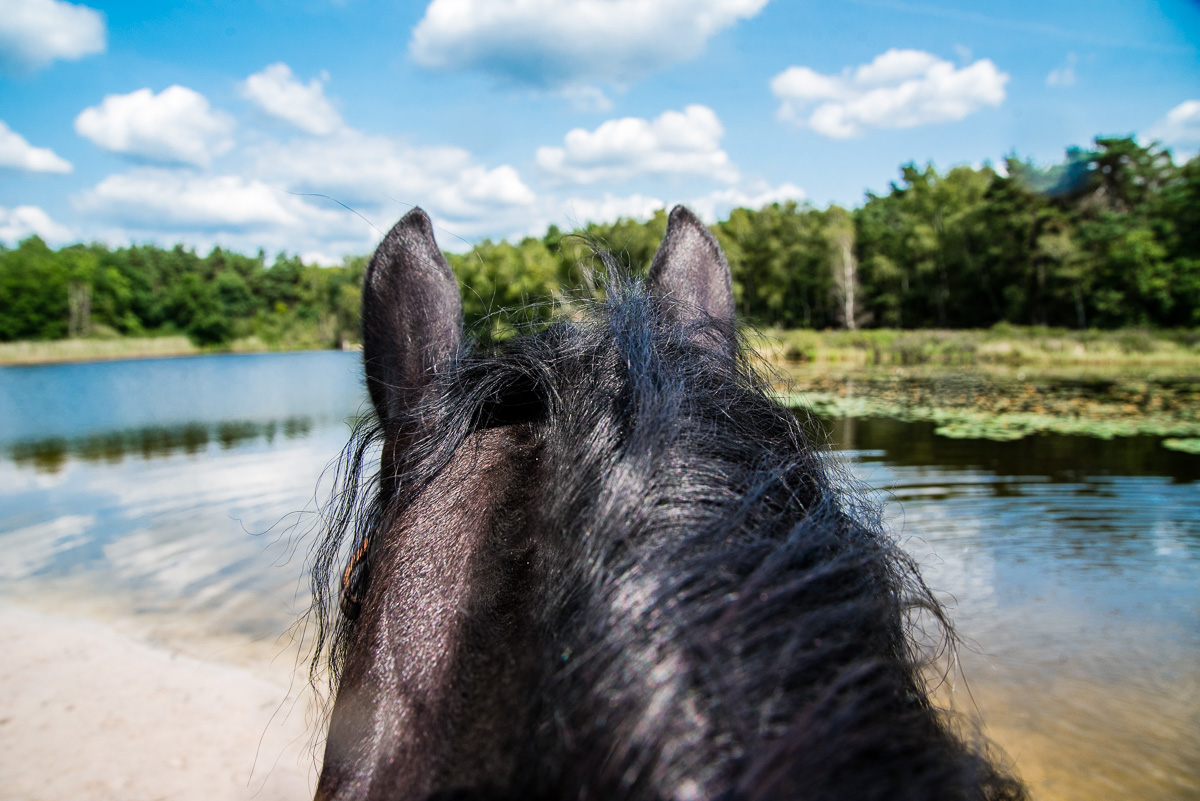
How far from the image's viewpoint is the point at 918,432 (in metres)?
12.3

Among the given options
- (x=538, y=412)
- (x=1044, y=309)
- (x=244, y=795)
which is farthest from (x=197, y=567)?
(x=1044, y=309)

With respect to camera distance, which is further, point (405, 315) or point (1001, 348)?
point (1001, 348)

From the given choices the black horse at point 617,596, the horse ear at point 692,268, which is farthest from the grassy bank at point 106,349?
the black horse at point 617,596

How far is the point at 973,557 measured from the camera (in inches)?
242

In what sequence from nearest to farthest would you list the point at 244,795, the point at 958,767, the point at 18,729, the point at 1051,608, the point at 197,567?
the point at 958,767 < the point at 244,795 < the point at 18,729 < the point at 1051,608 < the point at 197,567

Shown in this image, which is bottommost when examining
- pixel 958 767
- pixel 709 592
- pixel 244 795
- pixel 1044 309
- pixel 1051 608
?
pixel 244 795

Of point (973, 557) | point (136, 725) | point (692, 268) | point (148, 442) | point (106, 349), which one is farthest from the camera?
point (106, 349)

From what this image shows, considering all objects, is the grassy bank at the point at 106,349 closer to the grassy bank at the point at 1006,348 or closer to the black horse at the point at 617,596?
the grassy bank at the point at 1006,348

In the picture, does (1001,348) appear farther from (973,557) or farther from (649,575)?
(649,575)

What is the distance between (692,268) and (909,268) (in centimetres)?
5613

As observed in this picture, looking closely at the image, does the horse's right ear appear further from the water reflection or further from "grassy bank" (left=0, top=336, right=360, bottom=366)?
"grassy bank" (left=0, top=336, right=360, bottom=366)

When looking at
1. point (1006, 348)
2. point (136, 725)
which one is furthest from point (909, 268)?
point (136, 725)

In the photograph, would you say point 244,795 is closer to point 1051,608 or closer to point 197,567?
point 197,567

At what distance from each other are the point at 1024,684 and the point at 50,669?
661 centimetres
